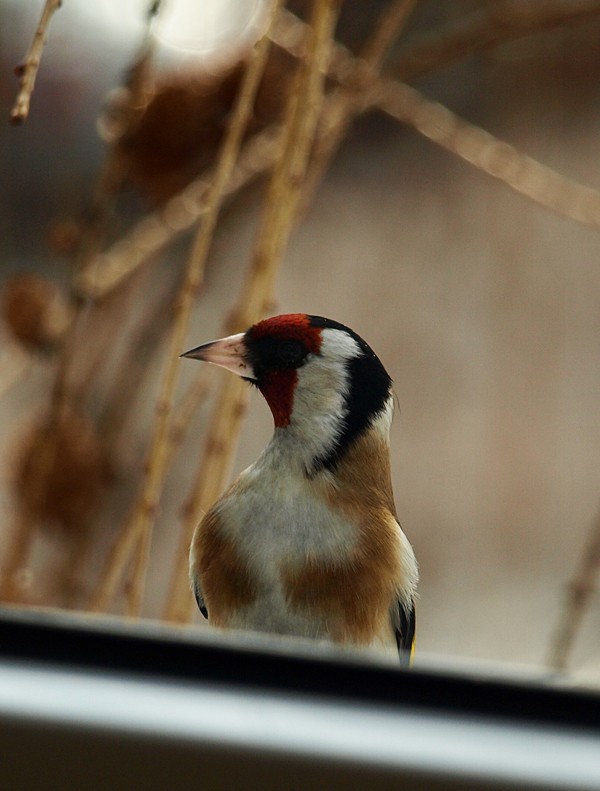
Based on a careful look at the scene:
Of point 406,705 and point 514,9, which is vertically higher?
point 514,9

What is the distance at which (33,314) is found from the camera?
69 cm

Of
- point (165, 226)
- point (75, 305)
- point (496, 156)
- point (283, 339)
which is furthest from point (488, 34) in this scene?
point (283, 339)

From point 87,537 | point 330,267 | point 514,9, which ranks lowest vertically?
point 87,537

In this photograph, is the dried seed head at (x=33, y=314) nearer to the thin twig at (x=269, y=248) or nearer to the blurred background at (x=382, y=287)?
the blurred background at (x=382, y=287)

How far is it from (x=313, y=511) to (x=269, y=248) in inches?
4.5

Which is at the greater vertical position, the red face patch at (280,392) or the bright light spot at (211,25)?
the bright light spot at (211,25)

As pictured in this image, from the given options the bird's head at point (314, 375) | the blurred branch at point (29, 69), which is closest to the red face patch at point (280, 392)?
the bird's head at point (314, 375)

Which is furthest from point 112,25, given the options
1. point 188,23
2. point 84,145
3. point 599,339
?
point 599,339

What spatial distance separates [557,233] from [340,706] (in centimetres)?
90

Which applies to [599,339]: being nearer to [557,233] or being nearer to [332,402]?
[557,233]

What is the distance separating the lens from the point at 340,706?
1.05ft

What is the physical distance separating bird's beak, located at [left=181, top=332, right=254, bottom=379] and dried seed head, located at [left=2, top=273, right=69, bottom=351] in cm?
34

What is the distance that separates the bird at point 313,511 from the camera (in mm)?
367

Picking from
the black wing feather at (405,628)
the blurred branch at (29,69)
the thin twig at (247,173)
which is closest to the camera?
the blurred branch at (29,69)
